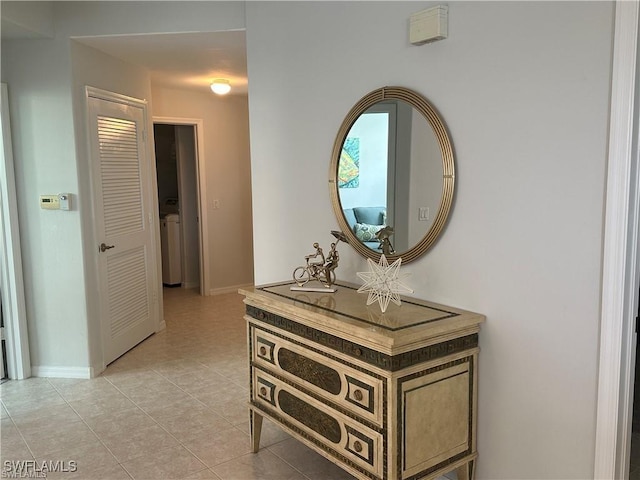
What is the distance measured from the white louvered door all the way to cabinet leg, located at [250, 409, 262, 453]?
5.84 ft

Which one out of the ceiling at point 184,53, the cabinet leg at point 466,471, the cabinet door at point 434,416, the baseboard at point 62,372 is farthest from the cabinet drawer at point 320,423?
the ceiling at point 184,53

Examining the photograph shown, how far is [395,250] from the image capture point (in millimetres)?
2555

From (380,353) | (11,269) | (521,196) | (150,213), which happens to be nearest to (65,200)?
(11,269)

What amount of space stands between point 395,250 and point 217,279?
4284mm

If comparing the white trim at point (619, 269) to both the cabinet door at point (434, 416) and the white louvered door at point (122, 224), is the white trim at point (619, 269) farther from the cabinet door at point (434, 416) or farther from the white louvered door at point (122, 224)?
the white louvered door at point (122, 224)

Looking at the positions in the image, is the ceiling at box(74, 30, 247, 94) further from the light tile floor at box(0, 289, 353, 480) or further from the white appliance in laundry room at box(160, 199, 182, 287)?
the light tile floor at box(0, 289, 353, 480)

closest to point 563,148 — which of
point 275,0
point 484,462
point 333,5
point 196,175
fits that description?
point 484,462

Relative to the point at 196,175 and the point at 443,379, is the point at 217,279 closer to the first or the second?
the point at 196,175

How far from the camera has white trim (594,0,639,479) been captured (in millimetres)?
1715

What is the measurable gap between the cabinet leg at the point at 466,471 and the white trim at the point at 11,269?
3.07 m

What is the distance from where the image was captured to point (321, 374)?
226 cm

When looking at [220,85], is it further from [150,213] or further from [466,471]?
[466,471]

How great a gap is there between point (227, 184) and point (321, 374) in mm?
4534

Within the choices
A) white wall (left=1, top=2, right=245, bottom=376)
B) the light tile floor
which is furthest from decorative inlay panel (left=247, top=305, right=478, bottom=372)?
white wall (left=1, top=2, right=245, bottom=376)
